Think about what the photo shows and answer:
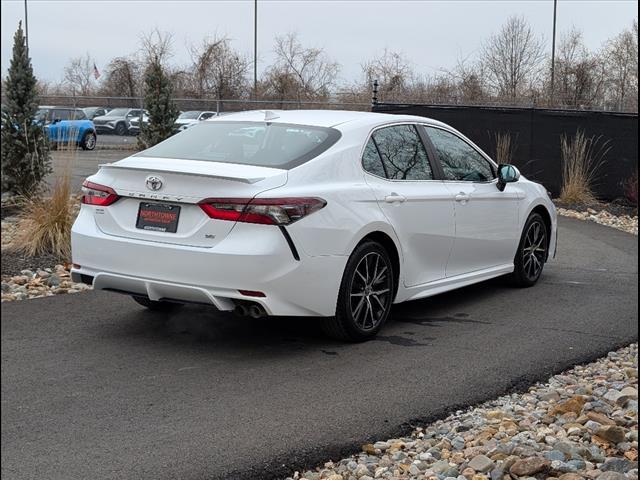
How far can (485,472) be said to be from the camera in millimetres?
3955

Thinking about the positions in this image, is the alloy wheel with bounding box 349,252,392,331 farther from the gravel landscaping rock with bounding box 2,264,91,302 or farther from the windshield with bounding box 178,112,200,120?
the windshield with bounding box 178,112,200,120

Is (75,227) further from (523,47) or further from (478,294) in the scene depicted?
(523,47)

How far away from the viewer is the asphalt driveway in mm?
4004

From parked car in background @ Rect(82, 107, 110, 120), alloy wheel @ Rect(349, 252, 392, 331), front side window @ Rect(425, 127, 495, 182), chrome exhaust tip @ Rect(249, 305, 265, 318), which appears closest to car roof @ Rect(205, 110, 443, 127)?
front side window @ Rect(425, 127, 495, 182)

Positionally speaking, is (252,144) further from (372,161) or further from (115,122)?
(115,122)

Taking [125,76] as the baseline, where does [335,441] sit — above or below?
below

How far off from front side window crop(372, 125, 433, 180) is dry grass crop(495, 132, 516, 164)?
11220 mm

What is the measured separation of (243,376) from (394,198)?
1.80 m

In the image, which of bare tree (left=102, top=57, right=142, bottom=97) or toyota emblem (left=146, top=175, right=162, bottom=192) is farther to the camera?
bare tree (left=102, top=57, right=142, bottom=97)

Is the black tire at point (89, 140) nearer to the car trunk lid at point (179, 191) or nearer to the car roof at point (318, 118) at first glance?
the car roof at point (318, 118)

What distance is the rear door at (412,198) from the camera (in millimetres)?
6281

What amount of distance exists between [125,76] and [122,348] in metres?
19.5

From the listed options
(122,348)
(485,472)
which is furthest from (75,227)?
(485,472)

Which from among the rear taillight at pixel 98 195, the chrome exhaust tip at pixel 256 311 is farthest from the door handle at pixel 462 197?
the rear taillight at pixel 98 195
